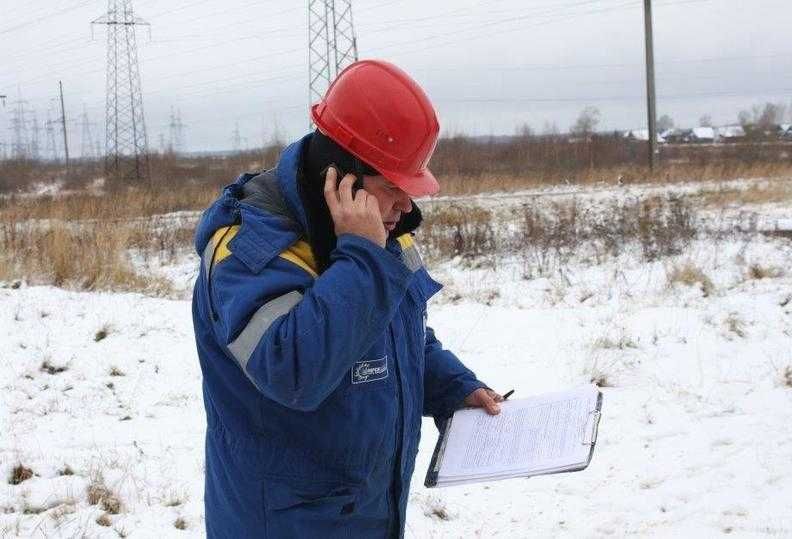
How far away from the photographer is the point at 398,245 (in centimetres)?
157

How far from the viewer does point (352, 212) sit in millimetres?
1274

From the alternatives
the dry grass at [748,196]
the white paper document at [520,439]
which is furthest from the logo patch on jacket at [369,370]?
the dry grass at [748,196]

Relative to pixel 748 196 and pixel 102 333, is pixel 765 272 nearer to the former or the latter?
pixel 102 333

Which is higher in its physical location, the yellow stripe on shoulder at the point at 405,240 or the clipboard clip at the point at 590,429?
the yellow stripe on shoulder at the point at 405,240

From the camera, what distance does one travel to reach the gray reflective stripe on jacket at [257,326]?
118cm

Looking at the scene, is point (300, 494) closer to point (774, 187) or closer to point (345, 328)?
point (345, 328)

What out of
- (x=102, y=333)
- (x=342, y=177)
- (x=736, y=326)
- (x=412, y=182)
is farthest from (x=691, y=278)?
(x=342, y=177)

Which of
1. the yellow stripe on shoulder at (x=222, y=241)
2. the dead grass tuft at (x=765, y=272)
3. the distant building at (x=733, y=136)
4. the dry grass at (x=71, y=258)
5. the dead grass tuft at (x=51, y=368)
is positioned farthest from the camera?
the distant building at (x=733, y=136)

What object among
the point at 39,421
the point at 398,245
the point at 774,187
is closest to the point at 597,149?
the point at 774,187

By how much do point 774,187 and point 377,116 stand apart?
17.3 m

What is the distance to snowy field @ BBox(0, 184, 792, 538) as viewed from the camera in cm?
348

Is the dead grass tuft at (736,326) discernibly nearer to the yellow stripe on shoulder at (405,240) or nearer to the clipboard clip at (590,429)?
the clipboard clip at (590,429)

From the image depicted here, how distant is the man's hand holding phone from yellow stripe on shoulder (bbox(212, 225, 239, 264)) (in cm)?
17

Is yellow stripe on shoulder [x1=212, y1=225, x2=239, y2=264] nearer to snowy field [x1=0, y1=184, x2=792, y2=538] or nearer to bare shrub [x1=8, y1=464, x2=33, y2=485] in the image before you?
snowy field [x1=0, y1=184, x2=792, y2=538]
